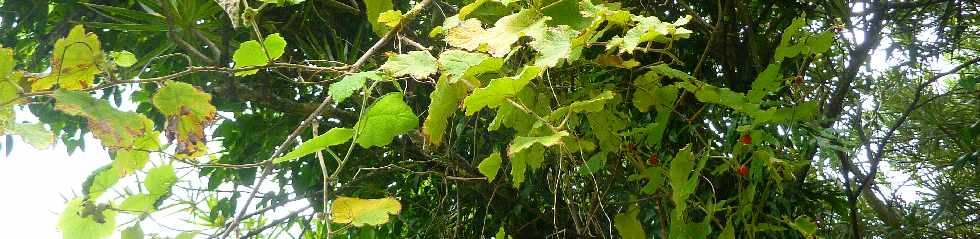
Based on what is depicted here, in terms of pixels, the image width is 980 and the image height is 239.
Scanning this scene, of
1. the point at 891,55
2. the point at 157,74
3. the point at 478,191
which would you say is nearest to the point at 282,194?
the point at 157,74

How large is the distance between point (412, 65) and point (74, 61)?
235 millimetres

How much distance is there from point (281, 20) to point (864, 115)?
4.22ft

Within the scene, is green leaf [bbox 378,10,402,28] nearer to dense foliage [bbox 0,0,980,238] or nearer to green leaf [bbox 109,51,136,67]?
dense foliage [bbox 0,0,980,238]

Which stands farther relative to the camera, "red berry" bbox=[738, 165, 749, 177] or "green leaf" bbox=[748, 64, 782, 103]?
"red berry" bbox=[738, 165, 749, 177]

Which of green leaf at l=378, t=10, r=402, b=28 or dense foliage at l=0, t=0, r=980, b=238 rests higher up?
green leaf at l=378, t=10, r=402, b=28

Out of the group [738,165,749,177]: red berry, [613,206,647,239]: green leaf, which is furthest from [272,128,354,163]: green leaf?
[738,165,749,177]: red berry

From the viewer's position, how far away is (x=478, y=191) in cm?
110

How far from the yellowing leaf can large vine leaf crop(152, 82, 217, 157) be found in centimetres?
5

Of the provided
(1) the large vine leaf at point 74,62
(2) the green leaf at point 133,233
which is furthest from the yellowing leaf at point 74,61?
(2) the green leaf at point 133,233

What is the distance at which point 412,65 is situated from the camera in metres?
0.50

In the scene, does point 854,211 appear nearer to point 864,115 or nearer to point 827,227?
point 827,227

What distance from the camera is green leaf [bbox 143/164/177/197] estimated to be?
0.55 m

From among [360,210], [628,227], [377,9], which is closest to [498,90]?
[360,210]

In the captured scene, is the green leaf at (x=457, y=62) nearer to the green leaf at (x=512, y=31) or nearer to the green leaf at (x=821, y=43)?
the green leaf at (x=512, y=31)
